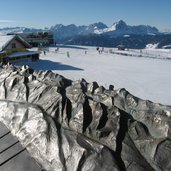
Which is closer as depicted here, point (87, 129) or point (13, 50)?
point (87, 129)

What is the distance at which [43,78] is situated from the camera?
771 centimetres

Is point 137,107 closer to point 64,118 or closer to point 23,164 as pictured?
point 64,118

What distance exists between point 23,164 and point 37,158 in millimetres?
261

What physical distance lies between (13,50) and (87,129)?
36.8 meters

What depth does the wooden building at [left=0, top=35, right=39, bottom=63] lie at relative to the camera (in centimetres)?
3691

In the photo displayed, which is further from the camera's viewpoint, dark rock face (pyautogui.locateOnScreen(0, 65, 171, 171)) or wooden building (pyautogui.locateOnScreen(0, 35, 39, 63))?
wooden building (pyautogui.locateOnScreen(0, 35, 39, 63))

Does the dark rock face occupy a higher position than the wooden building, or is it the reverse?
the dark rock face

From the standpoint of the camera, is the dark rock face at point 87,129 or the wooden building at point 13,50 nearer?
the dark rock face at point 87,129

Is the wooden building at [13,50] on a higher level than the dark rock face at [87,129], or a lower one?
lower

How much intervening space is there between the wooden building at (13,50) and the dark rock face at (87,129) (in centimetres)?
3207

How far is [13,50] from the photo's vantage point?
1545 inches

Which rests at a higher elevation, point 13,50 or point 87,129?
point 87,129

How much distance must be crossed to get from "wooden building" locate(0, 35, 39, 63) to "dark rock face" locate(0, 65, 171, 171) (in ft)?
105

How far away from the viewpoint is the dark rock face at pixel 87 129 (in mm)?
4062
